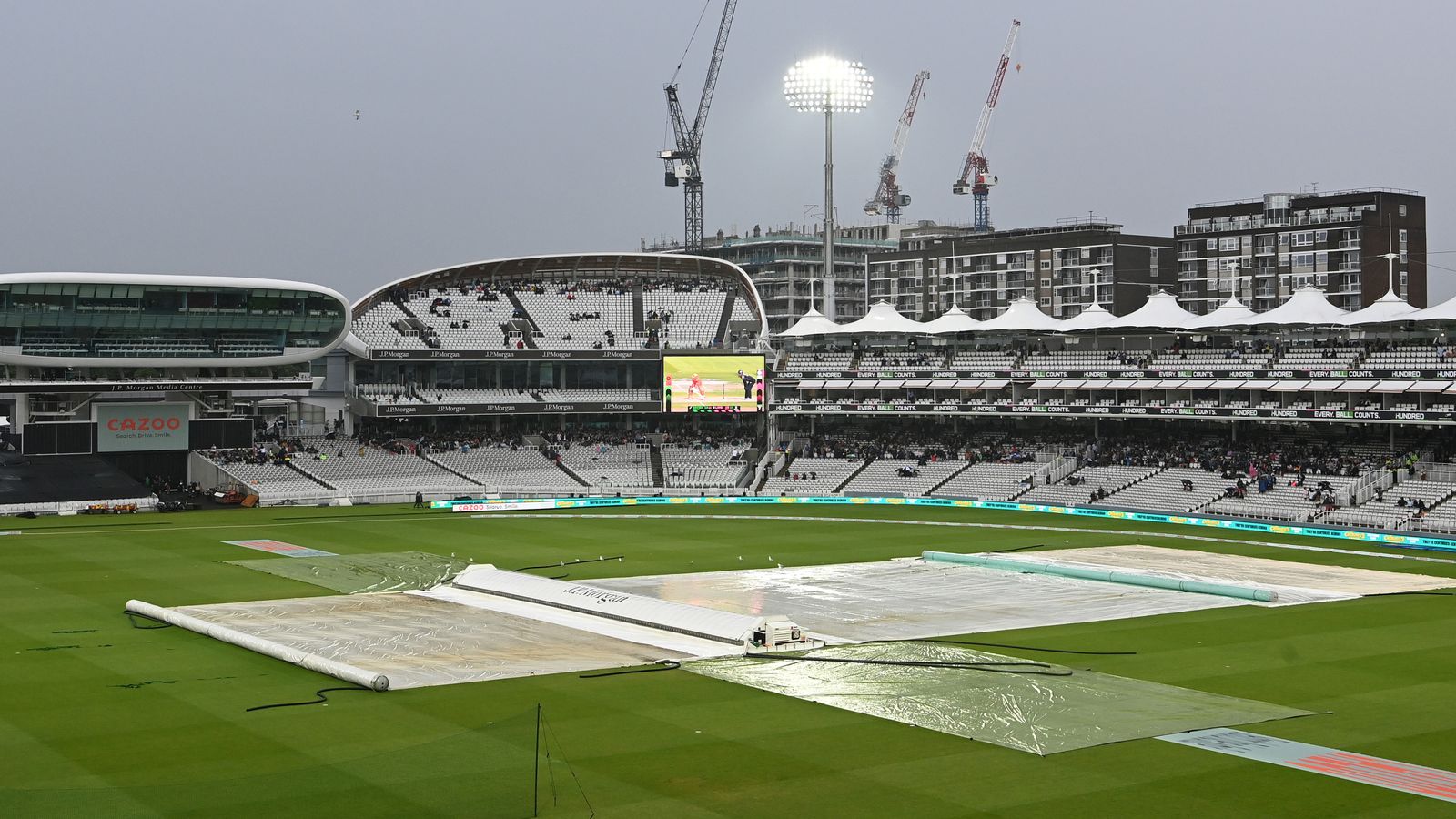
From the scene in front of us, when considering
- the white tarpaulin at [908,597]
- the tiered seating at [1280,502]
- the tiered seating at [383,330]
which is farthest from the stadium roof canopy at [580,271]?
the white tarpaulin at [908,597]

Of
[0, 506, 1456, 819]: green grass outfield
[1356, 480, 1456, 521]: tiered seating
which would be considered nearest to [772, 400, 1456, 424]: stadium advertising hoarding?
[1356, 480, 1456, 521]: tiered seating

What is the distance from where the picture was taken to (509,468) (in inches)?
3004

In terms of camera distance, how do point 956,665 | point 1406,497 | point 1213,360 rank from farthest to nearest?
point 1213,360, point 1406,497, point 956,665

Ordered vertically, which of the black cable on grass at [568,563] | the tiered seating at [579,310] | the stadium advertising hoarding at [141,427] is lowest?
the black cable on grass at [568,563]

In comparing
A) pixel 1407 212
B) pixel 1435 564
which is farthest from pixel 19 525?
pixel 1407 212

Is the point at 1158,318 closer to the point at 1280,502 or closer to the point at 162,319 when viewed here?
the point at 1280,502

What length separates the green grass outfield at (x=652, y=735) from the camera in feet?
60.0

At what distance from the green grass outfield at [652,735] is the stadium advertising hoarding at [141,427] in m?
34.1

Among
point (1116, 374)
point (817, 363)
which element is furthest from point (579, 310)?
point (1116, 374)

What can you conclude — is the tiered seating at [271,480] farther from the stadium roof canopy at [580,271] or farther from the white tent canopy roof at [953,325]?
the white tent canopy roof at [953,325]

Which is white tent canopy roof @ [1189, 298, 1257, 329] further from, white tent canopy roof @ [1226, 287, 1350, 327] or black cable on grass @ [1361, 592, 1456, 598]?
black cable on grass @ [1361, 592, 1456, 598]

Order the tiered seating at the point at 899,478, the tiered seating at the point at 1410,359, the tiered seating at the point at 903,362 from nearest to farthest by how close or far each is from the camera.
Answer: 1. the tiered seating at the point at 1410,359
2. the tiered seating at the point at 899,478
3. the tiered seating at the point at 903,362

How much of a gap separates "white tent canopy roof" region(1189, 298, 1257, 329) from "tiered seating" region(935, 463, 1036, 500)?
32.8 ft

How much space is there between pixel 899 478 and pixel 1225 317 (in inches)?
661
